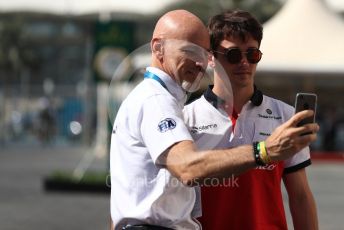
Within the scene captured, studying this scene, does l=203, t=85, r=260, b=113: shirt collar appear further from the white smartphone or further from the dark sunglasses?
the white smartphone

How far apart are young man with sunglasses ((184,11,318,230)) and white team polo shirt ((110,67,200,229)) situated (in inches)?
16.7

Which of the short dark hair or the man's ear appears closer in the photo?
the man's ear

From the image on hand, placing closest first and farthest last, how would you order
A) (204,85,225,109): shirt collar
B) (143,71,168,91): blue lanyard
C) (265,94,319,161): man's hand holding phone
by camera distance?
1. (265,94,319,161): man's hand holding phone
2. (143,71,168,91): blue lanyard
3. (204,85,225,109): shirt collar

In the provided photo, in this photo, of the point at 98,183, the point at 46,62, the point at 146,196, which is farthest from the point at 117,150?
the point at 46,62

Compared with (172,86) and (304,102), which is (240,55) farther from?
(304,102)

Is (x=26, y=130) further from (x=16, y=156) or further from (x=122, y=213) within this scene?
(x=122, y=213)

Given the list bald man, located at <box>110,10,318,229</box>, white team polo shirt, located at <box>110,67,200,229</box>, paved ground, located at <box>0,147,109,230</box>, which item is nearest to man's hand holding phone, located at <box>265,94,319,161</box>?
bald man, located at <box>110,10,318,229</box>

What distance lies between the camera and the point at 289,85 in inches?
1057

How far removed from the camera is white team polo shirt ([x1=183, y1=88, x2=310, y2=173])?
3.69 m

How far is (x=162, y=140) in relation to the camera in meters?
2.97

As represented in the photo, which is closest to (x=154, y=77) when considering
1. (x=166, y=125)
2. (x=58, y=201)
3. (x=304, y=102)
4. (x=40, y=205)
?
(x=166, y=125)

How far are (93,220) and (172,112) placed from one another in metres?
8.78

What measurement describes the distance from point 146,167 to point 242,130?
0.75m

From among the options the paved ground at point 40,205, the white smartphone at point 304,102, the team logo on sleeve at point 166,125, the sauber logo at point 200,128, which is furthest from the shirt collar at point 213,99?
the paved ground at point 40,205
